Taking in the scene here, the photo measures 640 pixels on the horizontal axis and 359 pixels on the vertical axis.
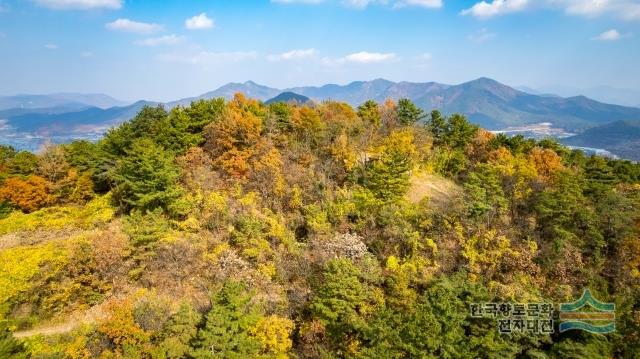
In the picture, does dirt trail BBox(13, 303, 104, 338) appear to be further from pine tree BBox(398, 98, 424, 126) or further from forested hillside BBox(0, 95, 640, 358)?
pine tree BBox(398, 98, 424, 126)

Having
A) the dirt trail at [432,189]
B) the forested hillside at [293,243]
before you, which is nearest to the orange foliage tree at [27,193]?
the forested hillside at [293,243]

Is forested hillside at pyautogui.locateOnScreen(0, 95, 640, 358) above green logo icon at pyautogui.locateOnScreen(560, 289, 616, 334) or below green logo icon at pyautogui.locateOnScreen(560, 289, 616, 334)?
above

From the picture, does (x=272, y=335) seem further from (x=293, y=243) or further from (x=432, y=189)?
(x=432, y=189)

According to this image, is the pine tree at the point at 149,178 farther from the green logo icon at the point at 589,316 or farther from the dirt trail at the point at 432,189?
the green logo icon at the point at 589,316

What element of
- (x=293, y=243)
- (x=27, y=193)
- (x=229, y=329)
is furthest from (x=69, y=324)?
(x=27, y=193)

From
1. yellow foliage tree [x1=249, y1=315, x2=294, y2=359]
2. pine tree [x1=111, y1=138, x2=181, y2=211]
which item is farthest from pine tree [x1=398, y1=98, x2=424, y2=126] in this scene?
yellow foliage tree [x1=249, y1=315, x2=294, y2=359]

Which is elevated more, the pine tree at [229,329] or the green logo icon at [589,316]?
the pine tree at [229,329]
